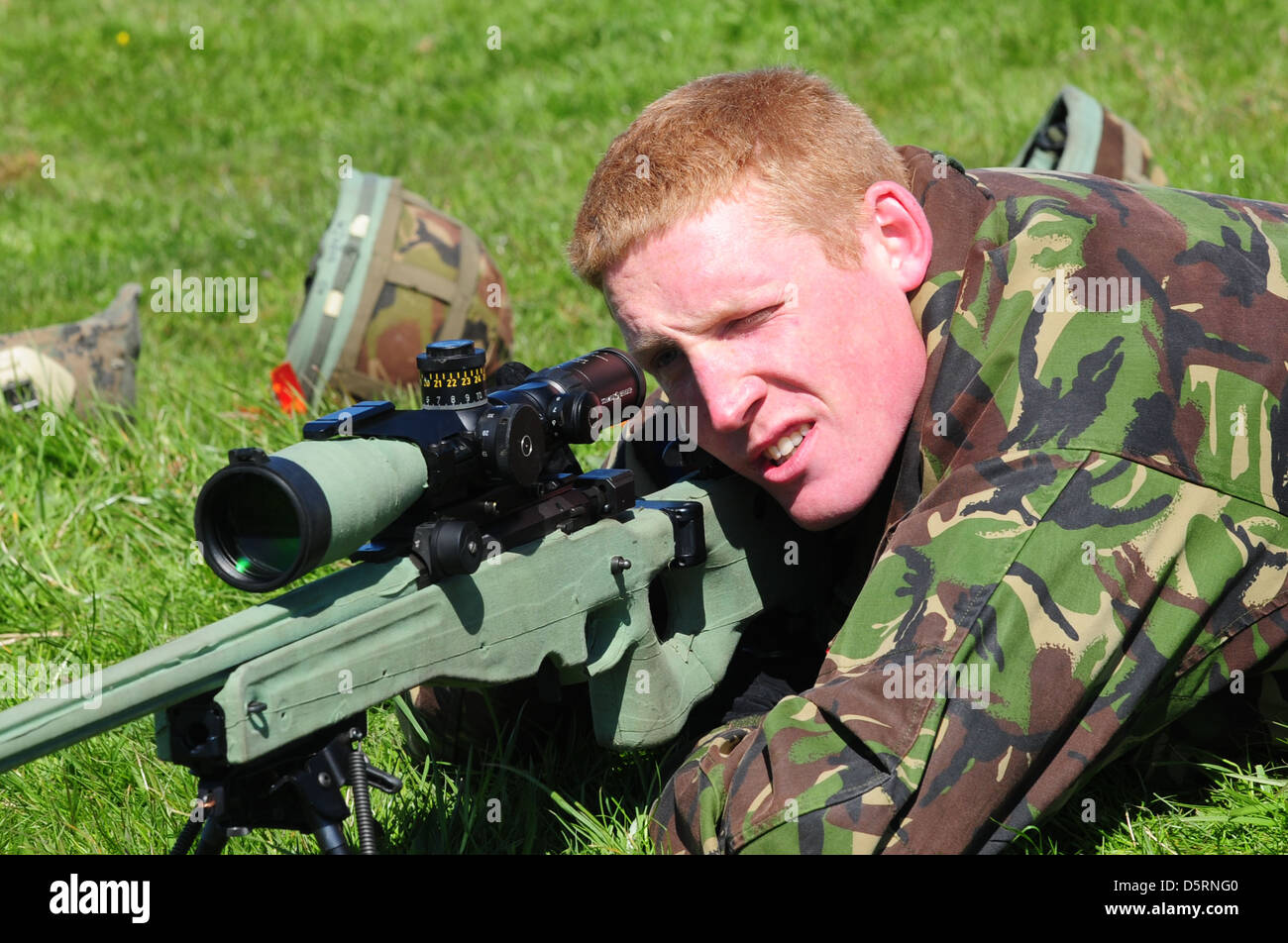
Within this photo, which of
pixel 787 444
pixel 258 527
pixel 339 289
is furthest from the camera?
pixel 339 289

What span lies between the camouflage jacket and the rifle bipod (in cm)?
72

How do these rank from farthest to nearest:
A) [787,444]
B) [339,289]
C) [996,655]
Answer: [339,289], [787,444], [996,655]

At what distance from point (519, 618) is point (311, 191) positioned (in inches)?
291

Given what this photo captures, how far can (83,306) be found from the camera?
768 centimetres

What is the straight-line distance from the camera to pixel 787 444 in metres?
3.04

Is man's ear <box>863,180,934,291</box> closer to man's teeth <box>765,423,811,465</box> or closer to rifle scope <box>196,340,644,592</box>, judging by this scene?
man's teeth <box>765,423,811,465</box>

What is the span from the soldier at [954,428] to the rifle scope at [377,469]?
18.4 inches

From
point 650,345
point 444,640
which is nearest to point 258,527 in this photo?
point 444,640

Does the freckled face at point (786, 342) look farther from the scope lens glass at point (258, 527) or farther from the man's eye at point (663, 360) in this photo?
the scope lens glass at point (258, 527)

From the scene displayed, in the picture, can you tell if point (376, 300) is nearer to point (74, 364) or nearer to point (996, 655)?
point (74, 364)

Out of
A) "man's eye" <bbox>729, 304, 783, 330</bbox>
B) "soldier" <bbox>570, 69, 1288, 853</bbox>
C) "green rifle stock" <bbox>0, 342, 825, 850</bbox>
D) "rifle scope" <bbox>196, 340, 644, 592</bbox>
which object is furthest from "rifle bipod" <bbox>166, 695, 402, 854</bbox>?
"man's eye" <bbox>729, 304, 783, 330</bbox>

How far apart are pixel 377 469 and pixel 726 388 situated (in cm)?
89

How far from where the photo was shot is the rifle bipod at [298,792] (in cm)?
232

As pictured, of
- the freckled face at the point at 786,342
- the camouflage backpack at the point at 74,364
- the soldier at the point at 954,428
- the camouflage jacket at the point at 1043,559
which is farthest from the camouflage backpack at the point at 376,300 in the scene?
the camouflage jacket at the point at 1043,559
